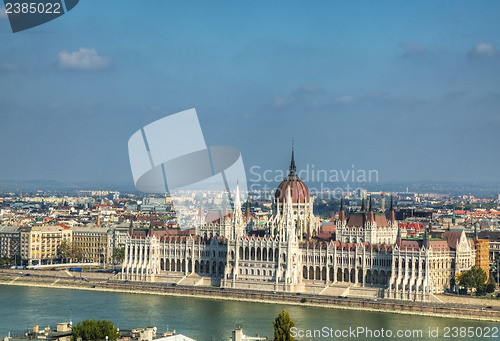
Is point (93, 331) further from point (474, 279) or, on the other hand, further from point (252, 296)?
point (474, 279)

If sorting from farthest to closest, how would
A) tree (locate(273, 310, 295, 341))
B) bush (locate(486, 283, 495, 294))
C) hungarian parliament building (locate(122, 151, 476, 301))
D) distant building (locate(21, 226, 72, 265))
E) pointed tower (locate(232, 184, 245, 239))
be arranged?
1. distant building (locate(21, 226, 72, 265))
2. pointed tower (locate(232, 184, 245, 239))
3. hungarian parliament building (locate(122, 151, 476, 301))
4. bush (locate(486, 283, 495, 294))
5. tree (locate(273, 310, 295, 341))

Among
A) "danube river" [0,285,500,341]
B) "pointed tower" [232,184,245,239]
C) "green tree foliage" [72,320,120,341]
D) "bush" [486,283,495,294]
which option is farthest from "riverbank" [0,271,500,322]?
"green tree foliage" [72,320,120,341]

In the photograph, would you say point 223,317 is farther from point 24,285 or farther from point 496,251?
point 496,251

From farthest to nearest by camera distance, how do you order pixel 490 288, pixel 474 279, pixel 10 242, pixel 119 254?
pixel 10 242, pixel 119 254, pixel 490 288, pixel 474 279

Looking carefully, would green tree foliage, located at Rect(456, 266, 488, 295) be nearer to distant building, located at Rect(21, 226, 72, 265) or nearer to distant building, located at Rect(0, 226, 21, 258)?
distant building, located at Rect(21, 226, 72, 265)

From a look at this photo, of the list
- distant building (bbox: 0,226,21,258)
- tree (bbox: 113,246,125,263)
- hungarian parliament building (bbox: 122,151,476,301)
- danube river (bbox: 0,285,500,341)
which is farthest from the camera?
distant building (bbox: 0,226,21,258)

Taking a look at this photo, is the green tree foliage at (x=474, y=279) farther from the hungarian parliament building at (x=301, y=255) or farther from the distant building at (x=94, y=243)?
the distant building at (x=94, y=243)
